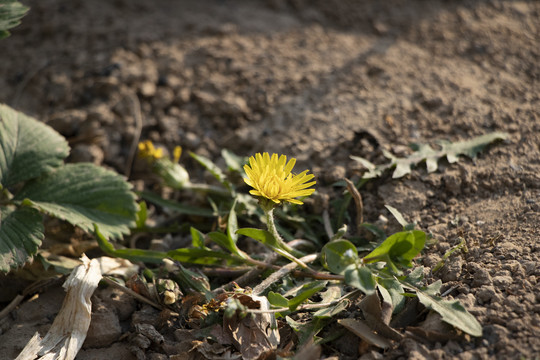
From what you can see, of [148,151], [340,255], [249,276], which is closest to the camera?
[340,255]

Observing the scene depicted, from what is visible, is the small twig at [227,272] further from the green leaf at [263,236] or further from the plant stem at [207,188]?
the plant stem at [207,188]

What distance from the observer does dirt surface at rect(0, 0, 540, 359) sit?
2014 mm

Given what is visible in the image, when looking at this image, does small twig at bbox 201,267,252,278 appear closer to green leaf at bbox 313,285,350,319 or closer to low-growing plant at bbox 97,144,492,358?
low-growing plant at bbox 97,144,492,358

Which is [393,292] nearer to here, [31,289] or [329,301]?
[329,301]

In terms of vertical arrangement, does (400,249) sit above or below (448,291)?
above

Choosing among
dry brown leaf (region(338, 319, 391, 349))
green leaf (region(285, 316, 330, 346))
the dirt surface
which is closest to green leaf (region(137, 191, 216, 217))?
the dirt surface

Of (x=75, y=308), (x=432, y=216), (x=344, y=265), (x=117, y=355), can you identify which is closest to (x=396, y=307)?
(x=344, y=265)

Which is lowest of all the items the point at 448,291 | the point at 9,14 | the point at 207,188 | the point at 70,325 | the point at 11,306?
the point at 11,306

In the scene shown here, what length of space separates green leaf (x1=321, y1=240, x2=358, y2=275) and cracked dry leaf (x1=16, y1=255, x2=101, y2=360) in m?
0.93

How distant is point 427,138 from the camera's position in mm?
2555

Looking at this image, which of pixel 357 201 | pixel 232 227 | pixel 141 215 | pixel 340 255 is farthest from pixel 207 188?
pixel 340 255

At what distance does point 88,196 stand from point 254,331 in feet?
3.49

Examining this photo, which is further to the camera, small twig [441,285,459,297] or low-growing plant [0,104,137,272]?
low-growing plant [0,104,137,272]

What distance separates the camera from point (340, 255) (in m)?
1.76
